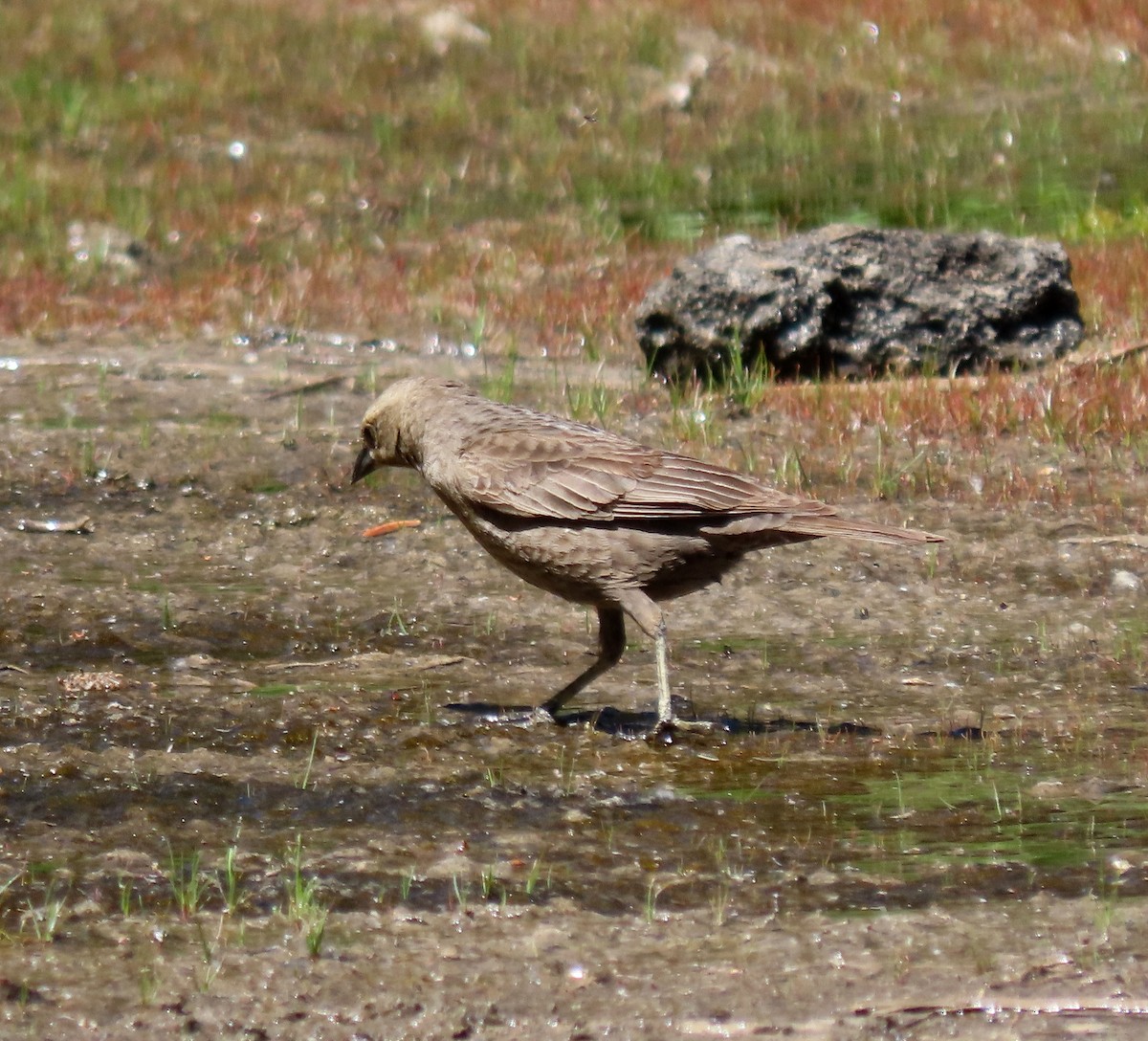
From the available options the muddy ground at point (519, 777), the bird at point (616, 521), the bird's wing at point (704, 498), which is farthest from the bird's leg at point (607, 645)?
the bird's wing at point (704, 498)

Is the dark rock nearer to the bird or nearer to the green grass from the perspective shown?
the green grass

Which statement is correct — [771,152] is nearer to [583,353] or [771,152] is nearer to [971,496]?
[583,353]

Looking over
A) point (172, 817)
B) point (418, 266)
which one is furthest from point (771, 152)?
point (172, 817)

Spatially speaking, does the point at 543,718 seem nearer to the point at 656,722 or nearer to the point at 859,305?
the point at 656,722

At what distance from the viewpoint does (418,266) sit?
1288 centimetres

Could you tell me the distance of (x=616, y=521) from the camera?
5672mm

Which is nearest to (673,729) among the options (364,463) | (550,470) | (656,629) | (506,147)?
(656,629)

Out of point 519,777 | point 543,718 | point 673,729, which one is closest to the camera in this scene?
point 519,777

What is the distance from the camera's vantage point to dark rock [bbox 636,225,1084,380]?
9.64 meters

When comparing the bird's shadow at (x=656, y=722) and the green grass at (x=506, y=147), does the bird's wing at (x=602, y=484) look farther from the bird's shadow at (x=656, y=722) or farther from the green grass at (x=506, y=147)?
the green grass at (x=506, y=147)

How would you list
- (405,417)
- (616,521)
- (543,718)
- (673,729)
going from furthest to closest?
(405,417) < (616,521) < (543,718) < (673,729)

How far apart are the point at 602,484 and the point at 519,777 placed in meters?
1.06

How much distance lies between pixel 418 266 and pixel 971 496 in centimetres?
561

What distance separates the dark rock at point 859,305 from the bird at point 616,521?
388 centimetres
